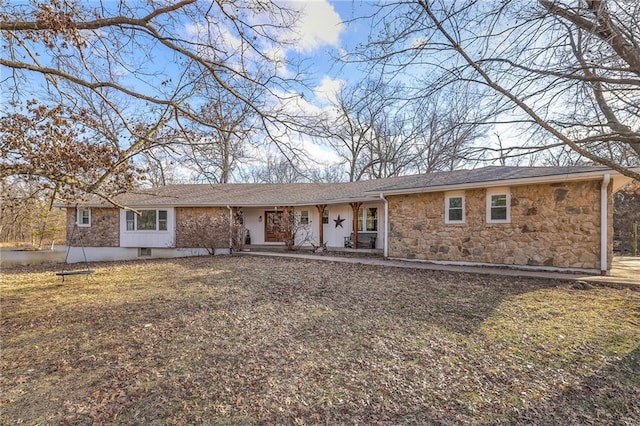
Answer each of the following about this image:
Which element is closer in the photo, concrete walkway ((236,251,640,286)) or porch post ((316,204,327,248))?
concrete walkway ((236,251,640,286))

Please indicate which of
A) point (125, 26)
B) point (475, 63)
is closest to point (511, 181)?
point (475, 63)

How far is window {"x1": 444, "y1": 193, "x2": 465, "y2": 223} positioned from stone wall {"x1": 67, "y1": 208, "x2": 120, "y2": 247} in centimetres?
1481

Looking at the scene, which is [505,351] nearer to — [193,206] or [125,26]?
[125,26]

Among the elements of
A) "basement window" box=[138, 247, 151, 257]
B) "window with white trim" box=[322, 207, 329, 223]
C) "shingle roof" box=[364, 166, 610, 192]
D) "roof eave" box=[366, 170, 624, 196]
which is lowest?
"basement window" box=[138, 247, 151, 257]

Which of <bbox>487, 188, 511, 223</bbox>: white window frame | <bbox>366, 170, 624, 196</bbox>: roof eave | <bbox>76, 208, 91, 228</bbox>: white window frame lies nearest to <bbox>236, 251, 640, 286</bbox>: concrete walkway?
<bbox>487, 188, 511, 223</bbox>: white window frame

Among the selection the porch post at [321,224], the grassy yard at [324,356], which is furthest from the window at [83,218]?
the porch post at [321,224]

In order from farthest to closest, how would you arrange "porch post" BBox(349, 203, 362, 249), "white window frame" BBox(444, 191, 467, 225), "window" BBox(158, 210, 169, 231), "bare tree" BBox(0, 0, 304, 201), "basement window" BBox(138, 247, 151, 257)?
"basement window" BBox(138, 247, 151, 257)
"window" BBox(158, 210, 169, 231)
"porch post" BBox(349, 203, 362, 249)
"white window frame" BBox(444, 191, 467, 225)
"bare tree" BBox(0, 0, 304, 201)

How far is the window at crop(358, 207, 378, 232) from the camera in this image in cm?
1434

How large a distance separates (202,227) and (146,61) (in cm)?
982

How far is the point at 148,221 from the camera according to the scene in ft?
49.5

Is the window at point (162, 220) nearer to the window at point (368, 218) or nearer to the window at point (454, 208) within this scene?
the window at point (368, 218)

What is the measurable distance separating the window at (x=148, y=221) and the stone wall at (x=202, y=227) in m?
0.77

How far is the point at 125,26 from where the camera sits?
4.89m

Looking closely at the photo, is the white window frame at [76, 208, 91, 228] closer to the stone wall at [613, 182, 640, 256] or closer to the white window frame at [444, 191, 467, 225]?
the white window frame at [444, 191, 467, 225]
